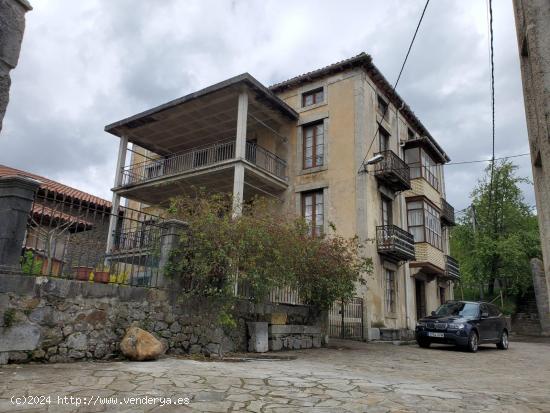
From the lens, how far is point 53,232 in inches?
253

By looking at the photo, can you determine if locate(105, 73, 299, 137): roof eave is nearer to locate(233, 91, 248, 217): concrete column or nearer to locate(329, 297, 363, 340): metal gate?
locate(233, 91, 248, 217): concrete column

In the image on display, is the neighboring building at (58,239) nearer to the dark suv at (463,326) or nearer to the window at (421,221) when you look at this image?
the dark suv at (463,326)

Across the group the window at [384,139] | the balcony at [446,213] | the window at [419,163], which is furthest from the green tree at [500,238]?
the window at [384,139]

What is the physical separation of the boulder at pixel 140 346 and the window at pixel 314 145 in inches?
484

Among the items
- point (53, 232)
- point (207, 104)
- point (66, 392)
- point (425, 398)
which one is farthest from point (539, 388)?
point (207, 104)

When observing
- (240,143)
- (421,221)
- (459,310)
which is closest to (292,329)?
(459,310)

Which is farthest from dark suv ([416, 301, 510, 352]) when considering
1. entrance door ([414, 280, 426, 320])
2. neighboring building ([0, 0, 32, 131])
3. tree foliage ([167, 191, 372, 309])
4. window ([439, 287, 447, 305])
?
neighboring building ([0, 0, 32, 131])

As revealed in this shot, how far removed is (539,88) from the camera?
3320mm

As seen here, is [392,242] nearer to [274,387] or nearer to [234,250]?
[234,250]

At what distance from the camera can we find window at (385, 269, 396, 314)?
56.4 feet

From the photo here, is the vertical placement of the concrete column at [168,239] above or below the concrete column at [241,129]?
below

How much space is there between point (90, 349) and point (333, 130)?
44.1 feet

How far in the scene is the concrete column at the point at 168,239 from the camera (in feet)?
25.8

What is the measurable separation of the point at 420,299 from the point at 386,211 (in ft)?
18.4
